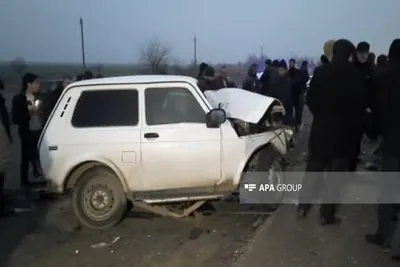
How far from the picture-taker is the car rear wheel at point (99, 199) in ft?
24.1

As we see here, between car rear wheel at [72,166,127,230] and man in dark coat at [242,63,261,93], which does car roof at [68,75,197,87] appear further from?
man in dark coat at [242,63,261,93]

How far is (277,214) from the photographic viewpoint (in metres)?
7.06

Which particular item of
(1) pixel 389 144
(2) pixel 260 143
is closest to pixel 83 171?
(2) pixel 260 143

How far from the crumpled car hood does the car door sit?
0.46m

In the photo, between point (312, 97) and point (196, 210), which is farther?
point (196, 210)

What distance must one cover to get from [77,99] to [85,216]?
159 centimetres

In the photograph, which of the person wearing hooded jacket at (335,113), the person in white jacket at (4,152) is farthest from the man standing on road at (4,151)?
the person wearing hooded jacket at (335,113)

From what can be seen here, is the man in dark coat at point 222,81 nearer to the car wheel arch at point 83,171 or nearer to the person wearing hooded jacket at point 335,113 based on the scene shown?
the car wheel arch at point 83,171

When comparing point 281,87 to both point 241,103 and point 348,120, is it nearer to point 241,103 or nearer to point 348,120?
point 241,103

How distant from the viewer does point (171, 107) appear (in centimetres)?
733

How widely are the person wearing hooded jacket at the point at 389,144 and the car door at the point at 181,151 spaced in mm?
2225

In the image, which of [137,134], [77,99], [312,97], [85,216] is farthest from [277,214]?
[77,99]

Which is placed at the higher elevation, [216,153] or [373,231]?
[216,153]

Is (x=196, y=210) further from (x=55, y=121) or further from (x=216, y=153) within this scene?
(x=55, y=121)
